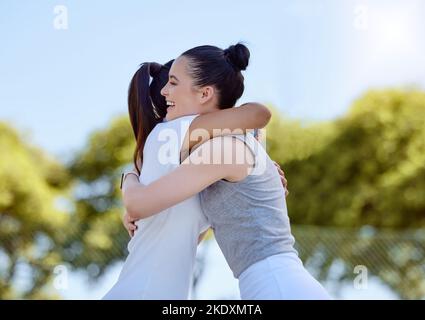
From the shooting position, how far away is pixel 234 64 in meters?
2.01

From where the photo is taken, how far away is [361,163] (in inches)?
403

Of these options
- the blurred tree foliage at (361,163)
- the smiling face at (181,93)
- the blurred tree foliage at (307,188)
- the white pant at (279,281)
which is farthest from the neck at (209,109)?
the blurred tree foliage at (361,163)

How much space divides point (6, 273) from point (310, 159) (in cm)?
416

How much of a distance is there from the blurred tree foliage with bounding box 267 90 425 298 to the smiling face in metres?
7.98

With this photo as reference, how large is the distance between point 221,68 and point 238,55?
53mm

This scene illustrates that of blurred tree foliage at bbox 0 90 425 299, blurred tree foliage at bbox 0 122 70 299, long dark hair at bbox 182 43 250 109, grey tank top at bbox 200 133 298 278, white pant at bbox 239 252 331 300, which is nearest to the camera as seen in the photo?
white pant at bbox 239 252 331 300

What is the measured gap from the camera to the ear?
1.97 meters

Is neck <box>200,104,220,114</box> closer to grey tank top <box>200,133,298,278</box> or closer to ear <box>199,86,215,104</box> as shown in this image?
ear <box>199,86,215,104</box>

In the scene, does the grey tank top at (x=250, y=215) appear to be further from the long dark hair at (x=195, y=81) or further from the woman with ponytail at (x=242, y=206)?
the long dark hair at (x=195, y=81)

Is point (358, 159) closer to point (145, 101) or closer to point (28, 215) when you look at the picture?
point (28, 215)

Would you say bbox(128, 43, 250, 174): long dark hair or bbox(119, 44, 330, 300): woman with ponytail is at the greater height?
bbox(128, 43, 250, 174): long dark hair

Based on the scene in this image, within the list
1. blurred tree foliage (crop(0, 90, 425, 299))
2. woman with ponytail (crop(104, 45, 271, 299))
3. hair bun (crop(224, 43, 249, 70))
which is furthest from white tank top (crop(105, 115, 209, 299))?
blurred tree foliage (crop(0, 90, 425, 299))

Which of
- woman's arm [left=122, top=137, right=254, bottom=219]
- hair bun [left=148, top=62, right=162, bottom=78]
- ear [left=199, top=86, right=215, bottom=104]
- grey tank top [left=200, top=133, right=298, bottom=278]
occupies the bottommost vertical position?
grey tank top [left=200, top=133, right=298, bottom=278]
